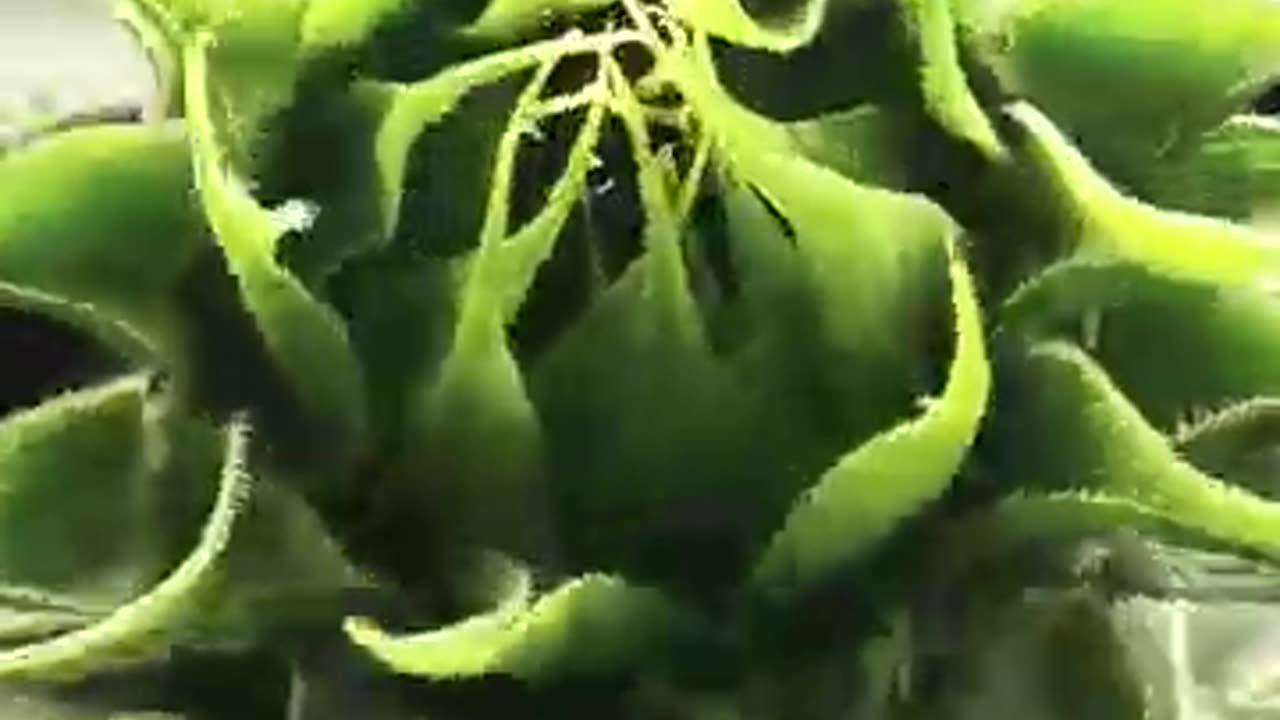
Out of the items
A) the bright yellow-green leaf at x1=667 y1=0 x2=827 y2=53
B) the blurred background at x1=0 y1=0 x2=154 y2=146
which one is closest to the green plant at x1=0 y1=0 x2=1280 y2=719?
the bright yellow-green leaf at x1=667 y1=0 x2=827 y2=53

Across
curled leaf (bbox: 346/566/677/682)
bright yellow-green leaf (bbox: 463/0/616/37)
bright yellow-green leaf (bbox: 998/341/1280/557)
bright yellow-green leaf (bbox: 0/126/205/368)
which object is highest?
bright yellow-green leaf (bbox: 463/0/616/37)

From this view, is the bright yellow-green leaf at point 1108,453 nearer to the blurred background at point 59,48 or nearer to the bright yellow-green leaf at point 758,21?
the bright yellow-green leaf at point 758,21

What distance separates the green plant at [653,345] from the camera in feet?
1.38

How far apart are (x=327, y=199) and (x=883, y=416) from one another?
3.8 inches

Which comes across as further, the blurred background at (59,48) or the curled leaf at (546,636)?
the blurred background at (59,48)

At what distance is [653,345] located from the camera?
17.0 inches

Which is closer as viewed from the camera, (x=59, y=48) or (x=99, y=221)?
(x=99, y=221)

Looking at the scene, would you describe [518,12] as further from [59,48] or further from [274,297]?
[59,48]

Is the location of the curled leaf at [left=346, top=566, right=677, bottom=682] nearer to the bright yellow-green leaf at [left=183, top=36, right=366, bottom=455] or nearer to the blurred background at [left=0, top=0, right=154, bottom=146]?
the bright yellow-green leaf at [left=183, top=36, right=366, bottom=455]

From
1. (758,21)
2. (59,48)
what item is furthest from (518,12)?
(59,48)

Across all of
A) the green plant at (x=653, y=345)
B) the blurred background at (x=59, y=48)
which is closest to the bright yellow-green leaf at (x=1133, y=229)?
the green plant at (x=653, y=345)

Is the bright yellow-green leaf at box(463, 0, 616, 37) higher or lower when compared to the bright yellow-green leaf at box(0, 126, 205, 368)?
higher

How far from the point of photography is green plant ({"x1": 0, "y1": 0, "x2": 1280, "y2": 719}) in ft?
1.38

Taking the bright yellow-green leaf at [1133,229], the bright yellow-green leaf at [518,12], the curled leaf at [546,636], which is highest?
the bright yellow-green leaf at [518,12]
